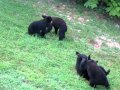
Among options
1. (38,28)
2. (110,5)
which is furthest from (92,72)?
(110,5)

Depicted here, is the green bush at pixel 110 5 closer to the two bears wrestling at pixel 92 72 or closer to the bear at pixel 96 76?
the two bears wrestling at pixel 92 72

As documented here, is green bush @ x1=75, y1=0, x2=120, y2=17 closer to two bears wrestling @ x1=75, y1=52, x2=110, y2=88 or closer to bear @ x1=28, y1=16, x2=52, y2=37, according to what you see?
bear @ x1=28, y1=16, x2=52, y2=37

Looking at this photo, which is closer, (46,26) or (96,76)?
(96,76)

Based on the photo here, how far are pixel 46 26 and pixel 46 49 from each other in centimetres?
106

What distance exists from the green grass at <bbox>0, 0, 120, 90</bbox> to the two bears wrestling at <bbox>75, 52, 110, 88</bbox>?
189 mm

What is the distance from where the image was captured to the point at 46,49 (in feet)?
32.1

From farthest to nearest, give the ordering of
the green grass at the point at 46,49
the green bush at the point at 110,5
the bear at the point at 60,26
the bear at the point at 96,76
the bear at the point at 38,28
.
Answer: the green bush at the point at 110,5, the bear at the point at 60,26, the bear at the point at 38,28, the bear at the point at 96,76, the green grass at the point at 46,49

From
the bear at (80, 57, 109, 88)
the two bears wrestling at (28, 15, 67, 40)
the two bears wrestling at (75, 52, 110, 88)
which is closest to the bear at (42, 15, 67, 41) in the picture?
the two bears wrestling at (28, 15, 67, 40)

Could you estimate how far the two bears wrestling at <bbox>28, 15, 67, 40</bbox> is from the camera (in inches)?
410

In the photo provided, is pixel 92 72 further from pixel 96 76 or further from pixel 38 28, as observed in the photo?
pixel 38 28

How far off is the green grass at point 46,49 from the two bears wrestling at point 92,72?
19cm

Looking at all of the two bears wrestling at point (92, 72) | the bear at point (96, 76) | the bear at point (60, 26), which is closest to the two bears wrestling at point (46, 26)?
the bear at point (60, 26)

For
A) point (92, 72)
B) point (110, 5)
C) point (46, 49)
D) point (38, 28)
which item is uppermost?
point (110, 5)

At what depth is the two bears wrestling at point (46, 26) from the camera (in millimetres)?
10422
